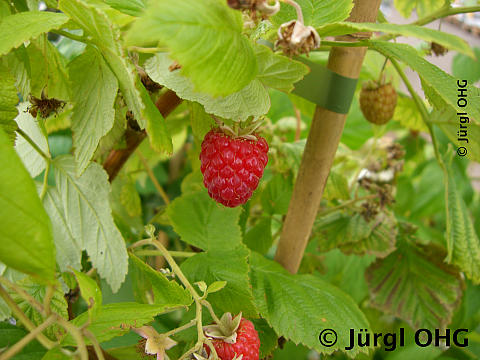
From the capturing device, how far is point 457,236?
1.95ft

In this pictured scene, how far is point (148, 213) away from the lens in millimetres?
1423

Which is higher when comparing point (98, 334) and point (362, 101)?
point (362, 101)

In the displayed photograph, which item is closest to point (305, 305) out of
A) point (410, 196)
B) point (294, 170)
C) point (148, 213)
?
point (294, 170)

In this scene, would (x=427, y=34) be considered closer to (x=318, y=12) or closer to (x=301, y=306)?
(x=318, y=12)

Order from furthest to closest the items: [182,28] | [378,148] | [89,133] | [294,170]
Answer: [378,148] → [294,170] → [89,133] → [182,28]

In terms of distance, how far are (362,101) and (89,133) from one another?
0.49 m

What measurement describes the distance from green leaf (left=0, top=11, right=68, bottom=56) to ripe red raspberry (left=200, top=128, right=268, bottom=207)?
0.15 meters

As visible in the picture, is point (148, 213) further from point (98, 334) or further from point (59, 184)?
point (98, 334)

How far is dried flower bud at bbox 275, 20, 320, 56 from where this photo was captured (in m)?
0.29

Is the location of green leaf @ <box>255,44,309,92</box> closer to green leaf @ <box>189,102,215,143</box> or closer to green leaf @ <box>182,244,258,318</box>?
green leaf @ <box>189,102,215,143</box>

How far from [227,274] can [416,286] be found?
0.40m

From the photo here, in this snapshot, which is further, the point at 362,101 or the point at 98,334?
the point at 362,101

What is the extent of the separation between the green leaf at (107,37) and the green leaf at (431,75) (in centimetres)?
19

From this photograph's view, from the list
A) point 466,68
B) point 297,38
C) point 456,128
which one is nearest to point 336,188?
point 456,128
